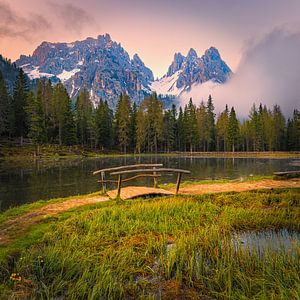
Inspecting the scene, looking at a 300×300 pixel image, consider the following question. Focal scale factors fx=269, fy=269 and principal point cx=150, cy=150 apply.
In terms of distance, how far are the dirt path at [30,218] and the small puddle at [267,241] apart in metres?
5.83

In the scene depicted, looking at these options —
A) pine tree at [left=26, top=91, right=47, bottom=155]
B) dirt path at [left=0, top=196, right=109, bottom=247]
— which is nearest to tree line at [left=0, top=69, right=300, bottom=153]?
pine tree at [left=26, top=91, right=47, bottom=155]

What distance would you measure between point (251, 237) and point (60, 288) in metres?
5.08

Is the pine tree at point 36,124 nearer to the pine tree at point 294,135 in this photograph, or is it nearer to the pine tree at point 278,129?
the pine tree at point 278,129

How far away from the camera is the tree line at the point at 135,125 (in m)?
71.2

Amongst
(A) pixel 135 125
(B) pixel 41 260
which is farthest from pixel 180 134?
(B) pixel 41 260

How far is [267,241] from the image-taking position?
687 cm

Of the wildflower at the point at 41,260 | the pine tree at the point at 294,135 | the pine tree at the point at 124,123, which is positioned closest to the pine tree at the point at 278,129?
the pine tree at the point at 294,135

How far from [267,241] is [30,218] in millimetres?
7440

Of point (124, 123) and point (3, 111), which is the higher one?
point (3, 111)

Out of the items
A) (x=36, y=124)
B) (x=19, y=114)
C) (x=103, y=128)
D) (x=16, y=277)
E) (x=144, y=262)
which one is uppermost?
(x=19, y=114)

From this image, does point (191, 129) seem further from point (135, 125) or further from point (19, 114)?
point (19, 114)

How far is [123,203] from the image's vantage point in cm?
1079

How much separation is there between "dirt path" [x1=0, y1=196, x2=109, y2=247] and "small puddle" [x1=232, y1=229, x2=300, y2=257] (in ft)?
19.1

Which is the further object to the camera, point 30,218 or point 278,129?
point 278,129
